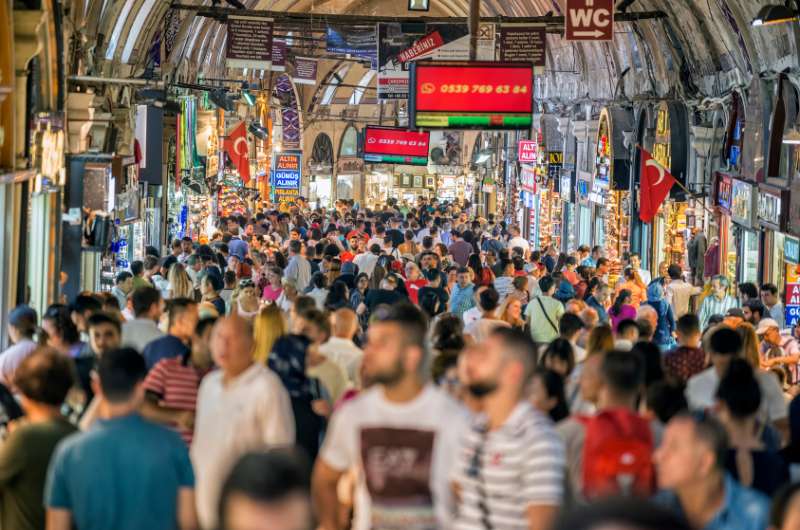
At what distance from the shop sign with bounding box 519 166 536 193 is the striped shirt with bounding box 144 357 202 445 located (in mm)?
32025

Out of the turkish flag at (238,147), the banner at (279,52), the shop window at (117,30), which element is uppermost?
the banner at (279,52)

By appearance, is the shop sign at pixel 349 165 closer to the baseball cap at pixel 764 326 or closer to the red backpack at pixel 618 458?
the baseball cap at pixel 764 326

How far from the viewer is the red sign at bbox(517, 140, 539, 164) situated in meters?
39.8

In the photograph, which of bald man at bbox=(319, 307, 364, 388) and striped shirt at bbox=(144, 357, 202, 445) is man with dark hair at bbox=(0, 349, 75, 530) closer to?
striped shirt at bbox=(144, 357, 202, 445)

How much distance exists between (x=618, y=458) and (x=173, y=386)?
3.02 m

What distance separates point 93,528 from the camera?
18.7ft

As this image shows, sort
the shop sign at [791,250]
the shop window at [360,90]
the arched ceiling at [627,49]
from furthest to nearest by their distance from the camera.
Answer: the shop window at [360,90], the arched ceiling at [627,49], the shop sign at [791,250]

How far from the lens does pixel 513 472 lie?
211 inches

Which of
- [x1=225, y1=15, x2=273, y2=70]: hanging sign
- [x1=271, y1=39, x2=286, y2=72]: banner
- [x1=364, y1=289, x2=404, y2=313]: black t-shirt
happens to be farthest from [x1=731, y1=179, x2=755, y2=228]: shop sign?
[x1=271, y1=39, x2=286, y2=72]: banner

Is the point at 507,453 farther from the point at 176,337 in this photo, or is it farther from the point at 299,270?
the point at 299,270

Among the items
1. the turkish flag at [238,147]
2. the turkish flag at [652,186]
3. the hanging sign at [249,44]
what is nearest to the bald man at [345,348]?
the turkish flag at [652,186]

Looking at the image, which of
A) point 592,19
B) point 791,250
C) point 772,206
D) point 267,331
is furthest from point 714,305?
point 267,331

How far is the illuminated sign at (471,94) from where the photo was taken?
2038 centimetres

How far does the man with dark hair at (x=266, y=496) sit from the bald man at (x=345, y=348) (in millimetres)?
5680
